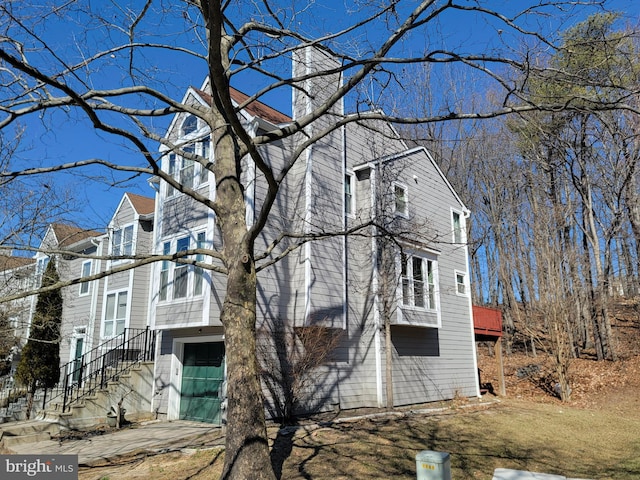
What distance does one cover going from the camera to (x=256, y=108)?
1490 centimetres

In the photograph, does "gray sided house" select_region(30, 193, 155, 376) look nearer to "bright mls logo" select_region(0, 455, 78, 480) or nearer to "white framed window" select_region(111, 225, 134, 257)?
"white framed window" select_region(111, 225, 134, 257)

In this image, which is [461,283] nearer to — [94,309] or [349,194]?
[349,194]

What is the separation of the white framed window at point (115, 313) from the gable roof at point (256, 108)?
8.50m

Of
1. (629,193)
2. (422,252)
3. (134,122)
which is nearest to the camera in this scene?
(134,122)

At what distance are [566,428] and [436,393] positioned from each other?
530 centimetres

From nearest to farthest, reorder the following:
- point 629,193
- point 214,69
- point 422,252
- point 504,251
A: point 214,69
point 422,252
point 629,193
point 504,251

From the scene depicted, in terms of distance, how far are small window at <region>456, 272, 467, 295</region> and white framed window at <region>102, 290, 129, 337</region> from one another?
13.1 metres

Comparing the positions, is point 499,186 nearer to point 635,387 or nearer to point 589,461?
point 635,387

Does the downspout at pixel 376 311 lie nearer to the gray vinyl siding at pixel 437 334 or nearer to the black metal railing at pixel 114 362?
the gray vinyl siding at pixel 437 334

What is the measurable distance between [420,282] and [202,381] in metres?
7.67

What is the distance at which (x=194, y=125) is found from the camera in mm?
14484

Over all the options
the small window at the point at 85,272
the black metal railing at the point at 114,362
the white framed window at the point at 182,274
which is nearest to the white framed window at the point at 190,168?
the white framed window at the point at 182,274

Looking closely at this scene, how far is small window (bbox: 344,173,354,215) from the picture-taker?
1495 centimetres

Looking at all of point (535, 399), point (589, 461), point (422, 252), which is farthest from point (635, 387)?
point (589, 461)
